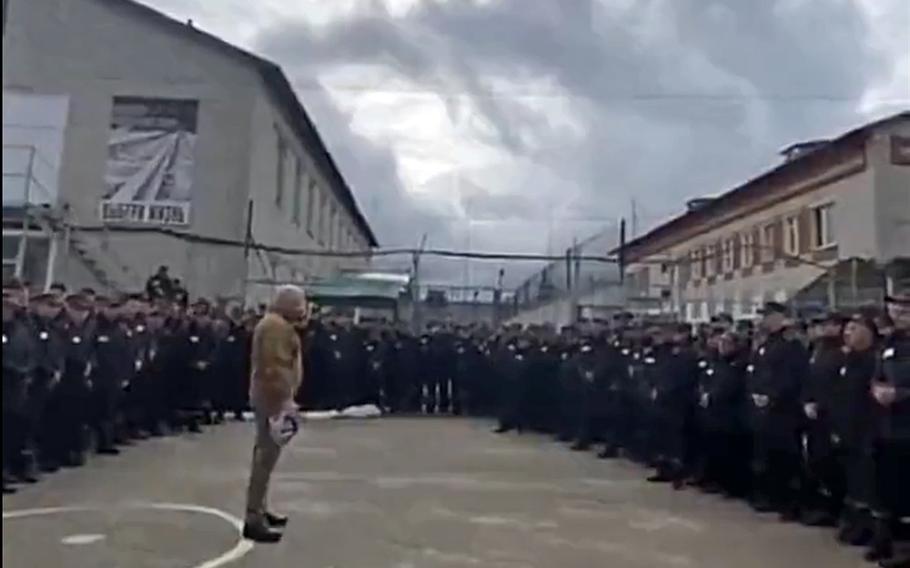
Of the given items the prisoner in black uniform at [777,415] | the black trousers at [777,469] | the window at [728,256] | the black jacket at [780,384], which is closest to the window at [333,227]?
the window at [728,256]

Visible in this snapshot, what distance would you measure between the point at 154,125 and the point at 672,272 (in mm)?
14514

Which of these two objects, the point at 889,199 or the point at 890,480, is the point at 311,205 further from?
the point at 890,480

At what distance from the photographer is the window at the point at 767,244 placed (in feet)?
110

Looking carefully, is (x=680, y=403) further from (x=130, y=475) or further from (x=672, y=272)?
(x=672, y=272)

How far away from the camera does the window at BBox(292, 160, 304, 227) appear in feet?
113

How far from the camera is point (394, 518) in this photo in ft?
31.1

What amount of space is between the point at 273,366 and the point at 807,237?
26600 millimetres

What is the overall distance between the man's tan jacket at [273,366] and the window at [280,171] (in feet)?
75.2

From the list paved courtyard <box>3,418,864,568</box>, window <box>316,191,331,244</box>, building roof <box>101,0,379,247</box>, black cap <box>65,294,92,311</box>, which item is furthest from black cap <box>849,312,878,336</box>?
window <box>316,191,331,244</box>

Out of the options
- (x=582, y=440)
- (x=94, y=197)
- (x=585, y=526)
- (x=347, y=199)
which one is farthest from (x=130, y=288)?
(x=347, y=199)

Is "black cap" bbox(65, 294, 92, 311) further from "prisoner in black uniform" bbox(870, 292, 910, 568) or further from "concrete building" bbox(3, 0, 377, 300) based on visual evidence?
"concrete building" bbox(3, 0, 377, 300)

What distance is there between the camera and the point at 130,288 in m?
24.5

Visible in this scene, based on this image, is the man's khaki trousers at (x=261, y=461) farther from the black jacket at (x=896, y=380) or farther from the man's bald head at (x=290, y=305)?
the black jacket at (x=896, y=380)

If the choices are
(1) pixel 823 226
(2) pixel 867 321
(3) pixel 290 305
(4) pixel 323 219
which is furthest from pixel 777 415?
(4) pixel 323 219
